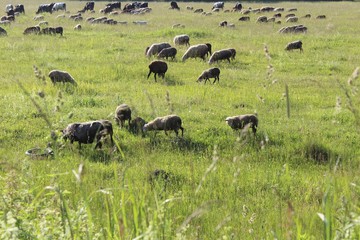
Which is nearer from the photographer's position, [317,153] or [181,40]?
[317,153]

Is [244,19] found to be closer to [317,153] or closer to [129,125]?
[129,125]

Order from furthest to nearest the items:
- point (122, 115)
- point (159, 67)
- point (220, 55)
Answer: point (220, 55)
point (159, 67)
point (122, 115)

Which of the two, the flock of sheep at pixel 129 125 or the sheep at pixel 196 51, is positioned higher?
the flock of sheep at pixel 129 125

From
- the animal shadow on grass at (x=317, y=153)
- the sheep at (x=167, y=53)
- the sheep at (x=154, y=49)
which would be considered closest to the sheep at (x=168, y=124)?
the animal shadow on grass at (x=317, y=153)

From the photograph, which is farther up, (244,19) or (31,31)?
(31,31)

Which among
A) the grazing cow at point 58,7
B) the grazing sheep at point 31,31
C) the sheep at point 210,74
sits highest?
the sheep at point 210,74

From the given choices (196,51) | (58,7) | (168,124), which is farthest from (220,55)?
(58,7)

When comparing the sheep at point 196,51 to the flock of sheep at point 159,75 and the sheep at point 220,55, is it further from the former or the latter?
the sheep at point 220,55

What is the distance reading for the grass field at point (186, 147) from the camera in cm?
301

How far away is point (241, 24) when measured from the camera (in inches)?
1358

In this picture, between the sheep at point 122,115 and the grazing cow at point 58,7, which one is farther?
the grazing cow at point 58,7

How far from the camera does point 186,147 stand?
353 inches

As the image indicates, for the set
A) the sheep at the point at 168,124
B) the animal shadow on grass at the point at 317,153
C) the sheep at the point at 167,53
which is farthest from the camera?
the sheep at the point at 167,53

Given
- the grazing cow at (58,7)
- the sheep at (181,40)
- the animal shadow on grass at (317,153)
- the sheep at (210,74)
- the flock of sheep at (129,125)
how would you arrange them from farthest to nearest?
the grazing cow at (58,7) → the sheep at (181,40) → the sheep at (210,74) → the flock of sheep at (129,125) → the animal shadow on grass at (317,153)
